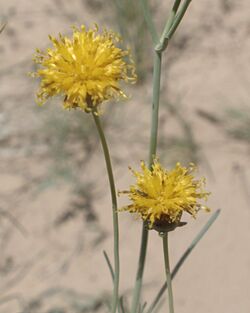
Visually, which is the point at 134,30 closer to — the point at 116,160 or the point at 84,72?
the point at 116,160

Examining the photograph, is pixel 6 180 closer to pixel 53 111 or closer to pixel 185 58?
pixel 53 111

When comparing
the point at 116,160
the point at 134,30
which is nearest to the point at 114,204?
the point at 116,160

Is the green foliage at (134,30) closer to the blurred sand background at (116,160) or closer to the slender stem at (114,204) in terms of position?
the blurred sand background at (116,160)

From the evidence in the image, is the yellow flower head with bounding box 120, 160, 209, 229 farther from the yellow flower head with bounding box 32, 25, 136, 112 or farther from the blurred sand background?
the blurred sand background

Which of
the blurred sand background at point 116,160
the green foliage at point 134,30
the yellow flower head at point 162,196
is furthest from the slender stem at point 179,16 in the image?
the green foliage at point 134,30

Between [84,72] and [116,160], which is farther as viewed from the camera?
[116,160]

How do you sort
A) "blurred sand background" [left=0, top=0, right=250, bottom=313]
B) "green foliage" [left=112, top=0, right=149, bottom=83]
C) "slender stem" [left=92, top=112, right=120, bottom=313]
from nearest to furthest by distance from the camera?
1. "slender stem" [left=92, top=112, right=120, bottom=313]
2. "blurred sand background" [left=0, top=0, right=250, bottom=313]
3. "green foliage" [left=112, top=0, right=149, bottom=83]

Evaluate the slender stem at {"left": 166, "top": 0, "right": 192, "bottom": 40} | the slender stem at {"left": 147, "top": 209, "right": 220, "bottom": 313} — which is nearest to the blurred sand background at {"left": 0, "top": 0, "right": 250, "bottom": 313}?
the slender stem at {"left": 147, "top": 209, "right": 220, "bottom": 313}
